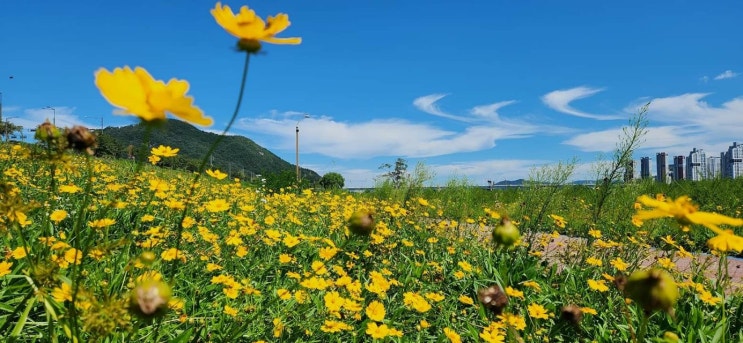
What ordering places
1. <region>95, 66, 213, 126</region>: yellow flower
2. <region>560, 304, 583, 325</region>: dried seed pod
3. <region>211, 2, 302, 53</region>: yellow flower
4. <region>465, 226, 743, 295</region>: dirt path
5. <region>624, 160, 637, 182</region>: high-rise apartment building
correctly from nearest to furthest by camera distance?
1. <region>95, 66, 213, 126</region>: yellow flower
2. <region>211, 2, 302, 53</region>: yellow flower
3. <region>560, 304, 583, 325</region>: dried seed pod
4. <region>465, 226, 743, 295</region>: dirt path
5. <region>624, 160, 637, 182</region>: high-rise apartment building

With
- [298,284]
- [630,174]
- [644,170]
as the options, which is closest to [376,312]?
[298,284]

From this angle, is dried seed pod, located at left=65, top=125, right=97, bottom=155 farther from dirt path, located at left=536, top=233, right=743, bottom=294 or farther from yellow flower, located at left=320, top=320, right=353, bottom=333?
dirt path, located at left=536, top=233, right=743, bottom=294

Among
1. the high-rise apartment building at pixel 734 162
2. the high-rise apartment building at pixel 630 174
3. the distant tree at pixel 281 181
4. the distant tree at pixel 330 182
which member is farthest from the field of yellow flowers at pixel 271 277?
the high-rise apartment building at pixel 734 162

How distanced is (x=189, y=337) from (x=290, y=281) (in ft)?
3.41

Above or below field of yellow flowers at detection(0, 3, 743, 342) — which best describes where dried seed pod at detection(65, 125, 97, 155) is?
above

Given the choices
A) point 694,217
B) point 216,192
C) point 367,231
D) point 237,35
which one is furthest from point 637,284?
point 216,192

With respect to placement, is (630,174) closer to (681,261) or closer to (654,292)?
(681,261)

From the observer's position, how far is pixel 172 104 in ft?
2.31

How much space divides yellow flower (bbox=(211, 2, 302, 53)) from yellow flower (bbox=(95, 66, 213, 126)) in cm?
13

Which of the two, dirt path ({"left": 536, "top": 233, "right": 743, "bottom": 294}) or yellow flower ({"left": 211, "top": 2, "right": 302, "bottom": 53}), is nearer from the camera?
yellow flower ({"left": 211, "top": 2, "right": 302, "bottom": 53})

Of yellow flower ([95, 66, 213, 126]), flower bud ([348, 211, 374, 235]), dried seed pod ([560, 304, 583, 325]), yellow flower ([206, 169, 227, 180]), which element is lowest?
dried seed pod ([560, 304, 583, 325])

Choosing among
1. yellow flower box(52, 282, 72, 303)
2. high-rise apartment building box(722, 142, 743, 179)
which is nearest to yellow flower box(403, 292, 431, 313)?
yellow flower box(52, 282, 72, 303)

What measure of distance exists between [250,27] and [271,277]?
8.46 feet

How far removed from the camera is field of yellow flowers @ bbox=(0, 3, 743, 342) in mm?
Answer: 838
